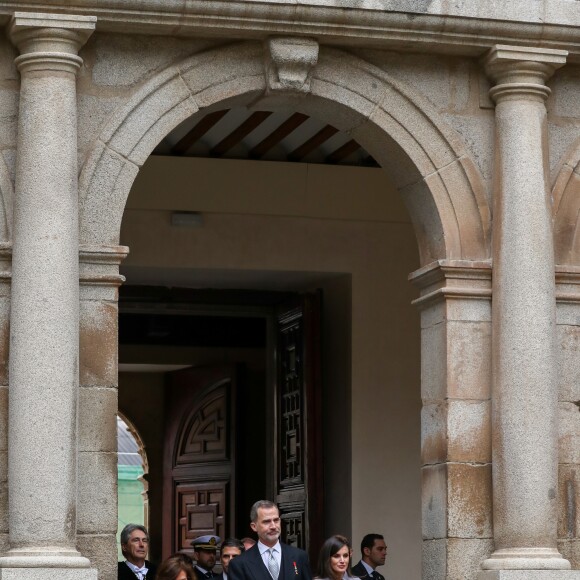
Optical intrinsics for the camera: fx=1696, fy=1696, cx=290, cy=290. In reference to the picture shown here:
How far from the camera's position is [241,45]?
9422 mm

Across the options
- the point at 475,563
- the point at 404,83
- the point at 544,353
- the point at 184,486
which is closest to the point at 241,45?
the point at 404,83

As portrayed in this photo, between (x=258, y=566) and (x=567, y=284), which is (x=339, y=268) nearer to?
(x=567, y=284)

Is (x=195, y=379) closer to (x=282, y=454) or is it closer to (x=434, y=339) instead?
(x=282, y=454)

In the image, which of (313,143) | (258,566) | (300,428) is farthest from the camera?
(300,428)

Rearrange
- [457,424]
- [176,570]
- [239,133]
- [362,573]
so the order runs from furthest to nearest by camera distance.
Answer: [239,133]
[362,573]
[457,424]
[176,570]

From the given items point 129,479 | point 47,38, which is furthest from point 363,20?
point 129,479

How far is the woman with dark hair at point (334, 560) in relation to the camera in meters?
8.62

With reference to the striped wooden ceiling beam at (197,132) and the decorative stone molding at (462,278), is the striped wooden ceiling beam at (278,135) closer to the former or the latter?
the striped wooden ceiling beam at (197,132)

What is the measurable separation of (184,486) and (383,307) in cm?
325

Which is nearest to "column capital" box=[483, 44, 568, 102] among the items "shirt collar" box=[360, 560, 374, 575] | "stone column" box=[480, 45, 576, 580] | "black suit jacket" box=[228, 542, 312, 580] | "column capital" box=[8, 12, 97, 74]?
"stone column" box=[480, 45, 576, 580]

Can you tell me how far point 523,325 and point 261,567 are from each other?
228 centimetres

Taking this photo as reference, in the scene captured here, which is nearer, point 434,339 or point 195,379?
point 434,339

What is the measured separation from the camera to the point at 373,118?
31.3 ft

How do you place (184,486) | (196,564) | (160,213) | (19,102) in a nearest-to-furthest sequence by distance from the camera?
(19,102)
(196,564)
(160,213)
(184,486)
